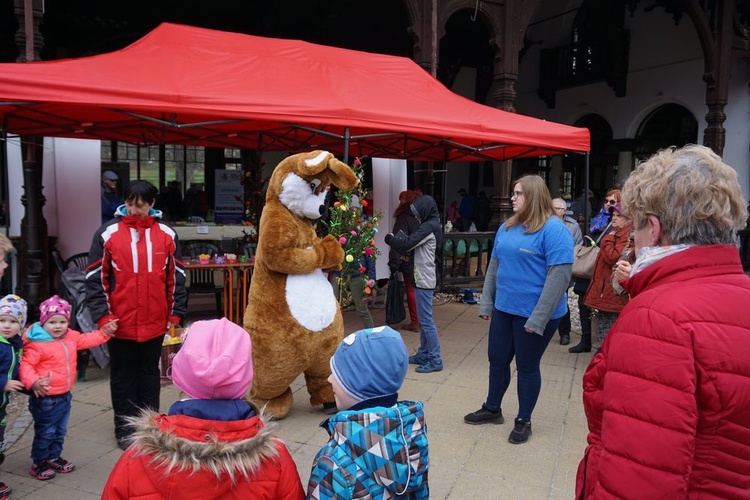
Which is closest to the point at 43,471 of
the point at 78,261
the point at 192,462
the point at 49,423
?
the point at 49,423

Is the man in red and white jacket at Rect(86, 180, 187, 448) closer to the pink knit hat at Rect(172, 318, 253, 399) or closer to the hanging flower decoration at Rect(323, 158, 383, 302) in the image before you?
the hanging flower decoration at Rect(323, 158, 383, 302)

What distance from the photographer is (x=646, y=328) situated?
4.08ft

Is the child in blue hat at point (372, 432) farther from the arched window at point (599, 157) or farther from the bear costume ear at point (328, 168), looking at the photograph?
the arched window at point (599, 157)

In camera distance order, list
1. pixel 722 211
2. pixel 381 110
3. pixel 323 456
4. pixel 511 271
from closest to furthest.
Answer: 1. pixel 722 211
2. pixel 323 456
3. pixel 511 271
4. pixel 381 110

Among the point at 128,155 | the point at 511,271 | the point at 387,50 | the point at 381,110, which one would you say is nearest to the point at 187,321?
the point at 381,110

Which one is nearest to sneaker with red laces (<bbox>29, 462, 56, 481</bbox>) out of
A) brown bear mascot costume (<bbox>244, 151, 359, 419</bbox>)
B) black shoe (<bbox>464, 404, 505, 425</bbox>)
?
brown bear mascot costume (<bbox>244, 151, 359, 419</bbox>)

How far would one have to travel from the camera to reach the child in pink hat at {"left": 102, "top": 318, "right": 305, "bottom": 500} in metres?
1.46

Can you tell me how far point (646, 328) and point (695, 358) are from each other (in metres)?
0.11

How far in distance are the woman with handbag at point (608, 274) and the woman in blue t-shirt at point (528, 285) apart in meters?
1.68

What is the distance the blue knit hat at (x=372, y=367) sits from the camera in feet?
5.61

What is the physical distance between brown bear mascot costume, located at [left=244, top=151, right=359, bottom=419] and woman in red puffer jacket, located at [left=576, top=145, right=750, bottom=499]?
102 inches

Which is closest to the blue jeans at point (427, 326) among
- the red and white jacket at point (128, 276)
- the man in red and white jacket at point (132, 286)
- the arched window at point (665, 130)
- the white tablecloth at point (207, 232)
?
the man in red and white jacket at point (132, 286)

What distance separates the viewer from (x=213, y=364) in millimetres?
1535

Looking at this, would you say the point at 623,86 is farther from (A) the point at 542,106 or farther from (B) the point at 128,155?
(B) the point at 128,155
